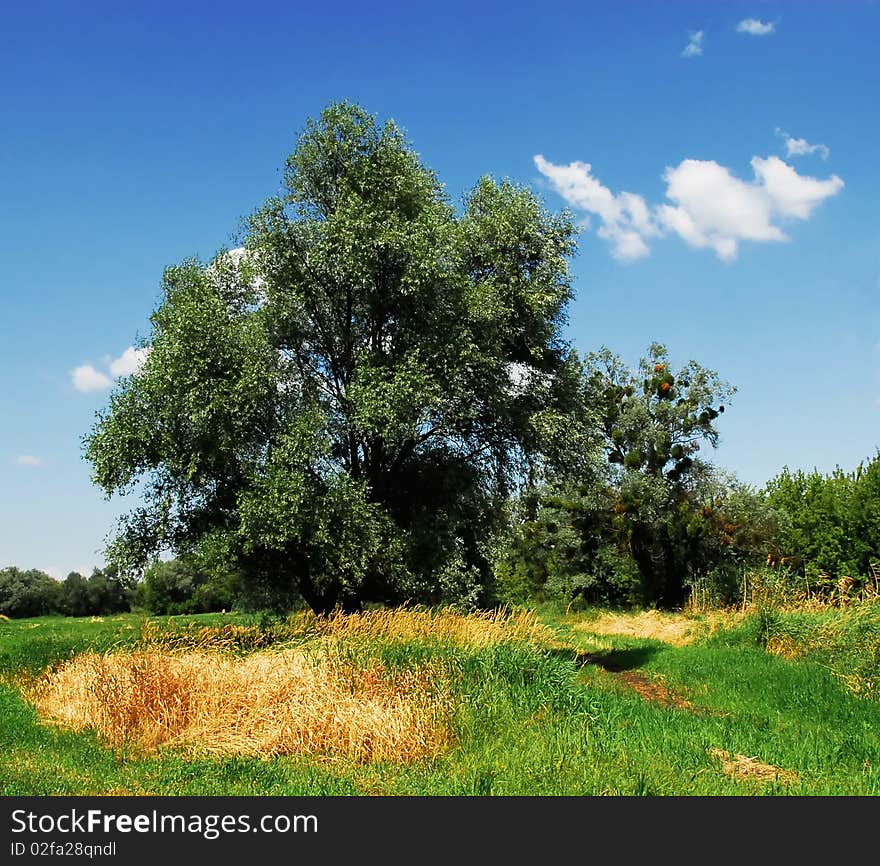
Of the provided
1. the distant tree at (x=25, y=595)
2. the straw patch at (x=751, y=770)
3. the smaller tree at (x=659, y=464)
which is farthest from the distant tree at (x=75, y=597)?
the straw patch at (x=751, y=770)

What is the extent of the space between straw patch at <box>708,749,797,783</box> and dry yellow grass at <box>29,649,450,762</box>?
356cm

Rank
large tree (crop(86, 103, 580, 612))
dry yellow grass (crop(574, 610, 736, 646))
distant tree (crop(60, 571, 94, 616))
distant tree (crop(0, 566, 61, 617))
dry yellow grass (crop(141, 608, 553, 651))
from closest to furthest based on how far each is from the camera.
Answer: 1. dry yellow grass (crop(141, 608, 553, 651))
2. large tree (crop(86, 103, 580, 612))
3. dry yellow grass (crop(574, 610, 736, 646))
4. distant tree (crop(0, 566, 61, 617))
5. distant tree (crop(60, 571, 94, 616))

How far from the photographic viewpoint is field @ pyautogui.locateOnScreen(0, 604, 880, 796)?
31.0 ft

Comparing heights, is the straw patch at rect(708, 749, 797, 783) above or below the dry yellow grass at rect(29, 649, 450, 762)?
below

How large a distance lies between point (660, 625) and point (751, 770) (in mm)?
21948

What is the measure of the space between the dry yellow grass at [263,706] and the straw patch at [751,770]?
3.56m

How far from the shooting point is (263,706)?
12109mm

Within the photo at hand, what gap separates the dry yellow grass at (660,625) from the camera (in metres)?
25.8

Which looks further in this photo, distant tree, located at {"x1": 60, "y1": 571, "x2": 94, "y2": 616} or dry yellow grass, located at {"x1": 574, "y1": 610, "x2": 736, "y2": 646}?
distant tree, located at {"x1": 60, "y1": 571, "x2": 94, "y2": 616}

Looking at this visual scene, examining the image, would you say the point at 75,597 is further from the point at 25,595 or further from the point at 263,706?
the point at 263,706

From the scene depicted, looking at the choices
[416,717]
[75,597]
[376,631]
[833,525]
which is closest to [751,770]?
[416,717]

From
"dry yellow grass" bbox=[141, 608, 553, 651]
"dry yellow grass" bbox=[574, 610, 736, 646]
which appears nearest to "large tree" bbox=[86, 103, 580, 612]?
"dry yellow grass" bbox=[141, 608, 553, 651]

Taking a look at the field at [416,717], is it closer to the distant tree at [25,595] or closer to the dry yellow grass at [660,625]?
the dry yellow grass at [660,625]

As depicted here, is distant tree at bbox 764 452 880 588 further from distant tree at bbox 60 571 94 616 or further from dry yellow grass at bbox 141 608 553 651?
distant tree at bbox 60 571 94 616
